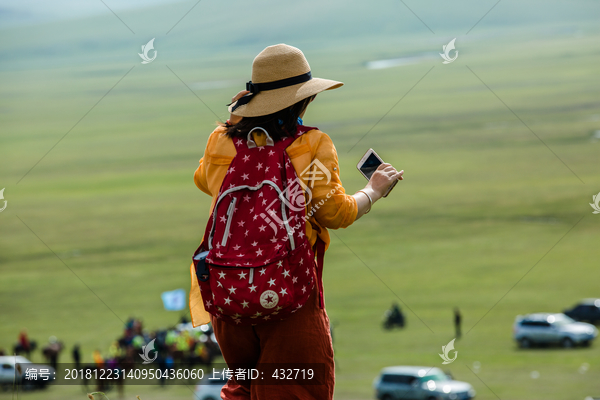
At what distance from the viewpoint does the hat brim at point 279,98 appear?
2029mm

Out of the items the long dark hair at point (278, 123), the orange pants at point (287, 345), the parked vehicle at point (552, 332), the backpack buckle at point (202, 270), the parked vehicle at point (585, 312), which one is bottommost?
the orange pants at point (287, 345)

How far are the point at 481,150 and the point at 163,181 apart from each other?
102ft

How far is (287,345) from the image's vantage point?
206 cm

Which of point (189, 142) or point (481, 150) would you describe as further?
point (189, 142)

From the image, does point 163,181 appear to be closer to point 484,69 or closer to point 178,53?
point 484,69

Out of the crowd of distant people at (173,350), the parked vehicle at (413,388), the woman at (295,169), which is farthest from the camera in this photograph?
the parked vehicle at (413,388)

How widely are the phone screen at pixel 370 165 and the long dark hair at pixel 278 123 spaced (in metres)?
0.30

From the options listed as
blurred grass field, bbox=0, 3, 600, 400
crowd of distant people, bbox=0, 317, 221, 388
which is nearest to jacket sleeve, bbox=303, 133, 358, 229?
blurred grass field, bbox=0, 3, 600, 400

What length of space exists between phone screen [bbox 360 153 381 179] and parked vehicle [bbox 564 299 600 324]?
101ft

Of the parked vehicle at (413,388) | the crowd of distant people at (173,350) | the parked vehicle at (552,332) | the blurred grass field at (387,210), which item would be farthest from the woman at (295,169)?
the parked vehicle at (552,332)

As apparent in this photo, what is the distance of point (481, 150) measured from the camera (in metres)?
60.2

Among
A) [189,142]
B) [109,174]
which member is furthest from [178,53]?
[109,174]

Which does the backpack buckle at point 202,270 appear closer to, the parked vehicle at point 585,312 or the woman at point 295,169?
the woman at point 295,169

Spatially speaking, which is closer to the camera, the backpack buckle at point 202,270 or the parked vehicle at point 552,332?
the backpack buckle at point 202,270
